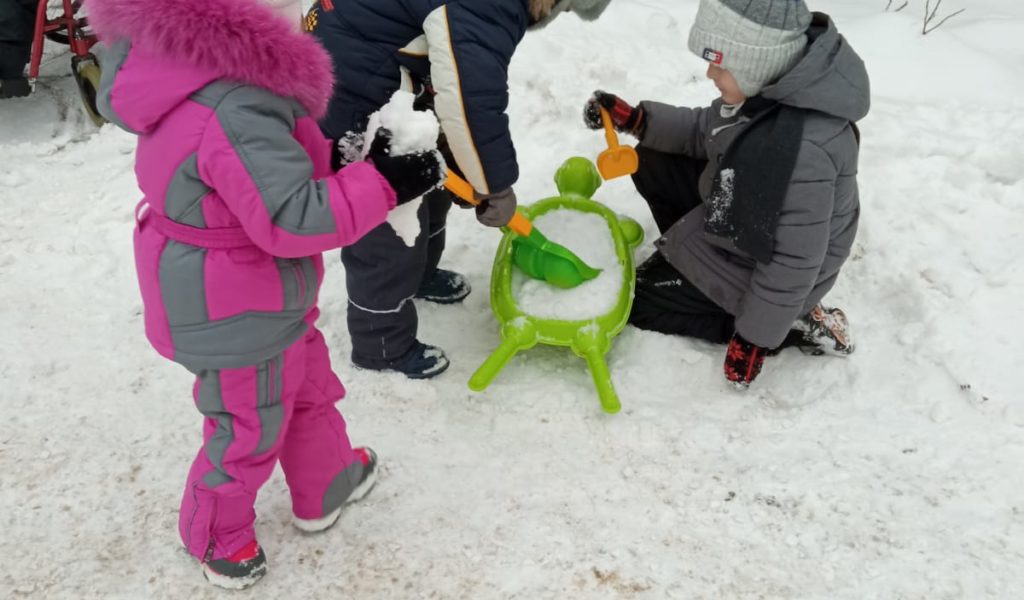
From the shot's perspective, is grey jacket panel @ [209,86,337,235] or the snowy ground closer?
grey jacket panel @ [209,86,337,235]

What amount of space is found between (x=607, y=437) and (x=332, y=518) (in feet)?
2.50

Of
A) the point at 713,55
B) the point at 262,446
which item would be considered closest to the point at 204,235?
the point at 262,446

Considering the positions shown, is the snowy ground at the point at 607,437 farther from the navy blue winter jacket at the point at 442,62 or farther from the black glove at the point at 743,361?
the navy blue winter jacket at the point at 442,62

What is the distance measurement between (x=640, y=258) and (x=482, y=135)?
3.55 ft

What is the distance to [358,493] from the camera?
203 cm

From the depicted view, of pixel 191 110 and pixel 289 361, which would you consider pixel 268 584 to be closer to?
pixel 289 361

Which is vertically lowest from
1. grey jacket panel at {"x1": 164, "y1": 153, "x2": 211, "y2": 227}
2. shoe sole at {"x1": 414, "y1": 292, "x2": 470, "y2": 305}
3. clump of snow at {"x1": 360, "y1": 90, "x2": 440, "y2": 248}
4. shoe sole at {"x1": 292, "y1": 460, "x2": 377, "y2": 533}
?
shoe sole at {"x1": 292, "y1": 460, "x2": 377, "y2": 533}

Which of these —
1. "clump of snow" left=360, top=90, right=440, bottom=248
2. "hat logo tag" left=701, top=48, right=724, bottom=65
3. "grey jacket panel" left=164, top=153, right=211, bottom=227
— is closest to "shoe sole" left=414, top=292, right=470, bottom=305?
"hat logo tag" left=701, top=48, right=724, bottom=65

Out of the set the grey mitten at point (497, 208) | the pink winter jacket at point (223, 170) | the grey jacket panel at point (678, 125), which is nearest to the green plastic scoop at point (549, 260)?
the grey mitten at point (497, 208)

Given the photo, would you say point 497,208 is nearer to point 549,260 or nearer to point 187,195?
point 549,260

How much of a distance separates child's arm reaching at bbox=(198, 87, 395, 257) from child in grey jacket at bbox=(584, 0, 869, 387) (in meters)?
1.12

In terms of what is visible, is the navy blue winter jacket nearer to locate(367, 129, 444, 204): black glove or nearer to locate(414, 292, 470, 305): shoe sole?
locate(367, 129, 444, 204): black glove

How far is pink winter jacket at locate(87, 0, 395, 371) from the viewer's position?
1.28 metres

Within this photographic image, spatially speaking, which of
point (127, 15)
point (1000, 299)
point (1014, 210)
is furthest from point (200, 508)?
point (1014, 210)
